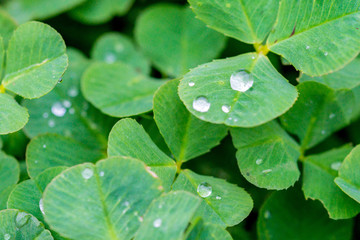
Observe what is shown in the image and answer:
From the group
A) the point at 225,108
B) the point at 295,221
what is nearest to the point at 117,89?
the point at 225,108

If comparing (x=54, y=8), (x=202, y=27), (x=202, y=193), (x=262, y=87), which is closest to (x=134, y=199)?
(x=202, y=193)

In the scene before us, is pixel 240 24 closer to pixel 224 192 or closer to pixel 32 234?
pixel 224 192

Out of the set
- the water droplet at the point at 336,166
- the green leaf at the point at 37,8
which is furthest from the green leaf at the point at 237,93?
the green leaf at the point at 37,8

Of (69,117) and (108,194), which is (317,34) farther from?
(69,117)

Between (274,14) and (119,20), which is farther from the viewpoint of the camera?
(119,20)

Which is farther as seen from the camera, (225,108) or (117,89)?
(117,89)

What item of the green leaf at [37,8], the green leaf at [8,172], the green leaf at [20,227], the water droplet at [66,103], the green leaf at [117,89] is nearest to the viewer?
the green leaf at [20,227]

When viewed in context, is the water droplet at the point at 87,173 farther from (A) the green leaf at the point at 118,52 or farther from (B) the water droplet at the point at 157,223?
(A) the green leaf at the point at 118,52
